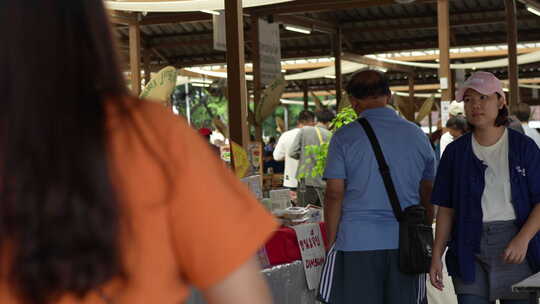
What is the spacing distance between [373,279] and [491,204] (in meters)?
0.64

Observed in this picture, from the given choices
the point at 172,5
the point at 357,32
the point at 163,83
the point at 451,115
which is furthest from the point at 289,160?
the point at 357,32

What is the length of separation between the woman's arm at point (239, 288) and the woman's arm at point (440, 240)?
2507 millimetres

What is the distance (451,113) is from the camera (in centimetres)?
789

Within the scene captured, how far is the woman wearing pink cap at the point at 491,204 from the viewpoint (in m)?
3.14

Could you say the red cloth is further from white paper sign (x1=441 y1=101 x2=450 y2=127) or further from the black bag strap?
white paper sign (x1=441 y1=101 x2=450 y2=127)

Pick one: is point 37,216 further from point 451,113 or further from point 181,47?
point 181,47

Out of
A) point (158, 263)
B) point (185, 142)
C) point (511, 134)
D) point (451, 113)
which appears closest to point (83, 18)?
point (185, 142)

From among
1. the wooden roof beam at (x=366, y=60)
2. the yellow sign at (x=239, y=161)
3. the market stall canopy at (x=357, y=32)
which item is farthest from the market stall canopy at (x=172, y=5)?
the wooden roof beam at (x=366, y=60)

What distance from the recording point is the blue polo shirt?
3.54 metres

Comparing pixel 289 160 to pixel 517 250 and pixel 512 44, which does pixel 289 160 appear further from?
pixel 517 250

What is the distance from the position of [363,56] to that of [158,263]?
16.7 metres

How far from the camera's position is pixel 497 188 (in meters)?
3.18

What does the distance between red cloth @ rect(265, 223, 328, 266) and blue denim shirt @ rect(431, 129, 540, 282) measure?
4.67 feet

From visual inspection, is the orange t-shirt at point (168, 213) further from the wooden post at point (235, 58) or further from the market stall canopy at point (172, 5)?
the market stall canopy at point (172, 5)
